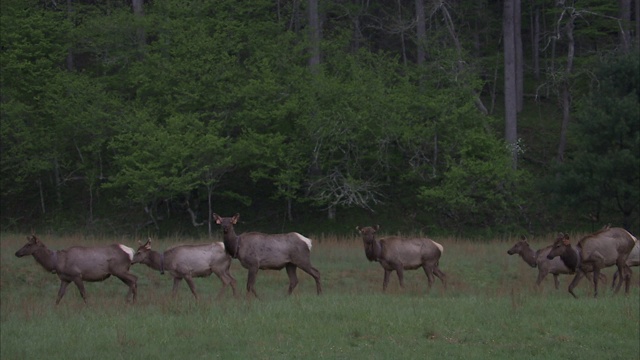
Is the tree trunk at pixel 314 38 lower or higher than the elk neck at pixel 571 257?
higher

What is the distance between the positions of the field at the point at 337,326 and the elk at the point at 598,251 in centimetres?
68

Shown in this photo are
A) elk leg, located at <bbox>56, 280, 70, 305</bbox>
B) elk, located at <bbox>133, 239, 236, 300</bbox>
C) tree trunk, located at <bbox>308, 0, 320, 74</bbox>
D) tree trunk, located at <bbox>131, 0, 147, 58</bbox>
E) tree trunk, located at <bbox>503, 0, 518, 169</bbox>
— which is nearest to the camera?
elk leg, located at <bbox>56, 280, 70, 305</bbox>

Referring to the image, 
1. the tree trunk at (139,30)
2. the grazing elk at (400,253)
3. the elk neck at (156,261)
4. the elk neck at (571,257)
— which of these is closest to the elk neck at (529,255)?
the elk neck at (571,257)

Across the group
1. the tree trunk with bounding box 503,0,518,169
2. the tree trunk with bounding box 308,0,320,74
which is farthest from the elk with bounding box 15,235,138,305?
the tree trunk with bounding box 503,0,518,169

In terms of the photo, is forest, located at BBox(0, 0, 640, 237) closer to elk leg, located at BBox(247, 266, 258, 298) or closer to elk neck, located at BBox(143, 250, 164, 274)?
elk neck, located at BBox(143, 250, 164, 274)

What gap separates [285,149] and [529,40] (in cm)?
2658

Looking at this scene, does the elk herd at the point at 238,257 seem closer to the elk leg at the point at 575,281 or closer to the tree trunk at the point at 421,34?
the elk leg at the point at 575,281

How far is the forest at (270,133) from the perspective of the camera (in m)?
→ 33.7

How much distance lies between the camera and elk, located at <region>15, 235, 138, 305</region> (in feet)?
64.4

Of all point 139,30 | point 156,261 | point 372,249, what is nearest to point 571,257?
point 372,249

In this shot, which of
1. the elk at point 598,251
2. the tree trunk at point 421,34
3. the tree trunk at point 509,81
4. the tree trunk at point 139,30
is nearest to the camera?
the elk at point 598,251

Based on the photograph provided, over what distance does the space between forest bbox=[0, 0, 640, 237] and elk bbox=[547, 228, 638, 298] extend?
473 inches

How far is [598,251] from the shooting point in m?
20.2

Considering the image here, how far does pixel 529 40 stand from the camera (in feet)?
183
